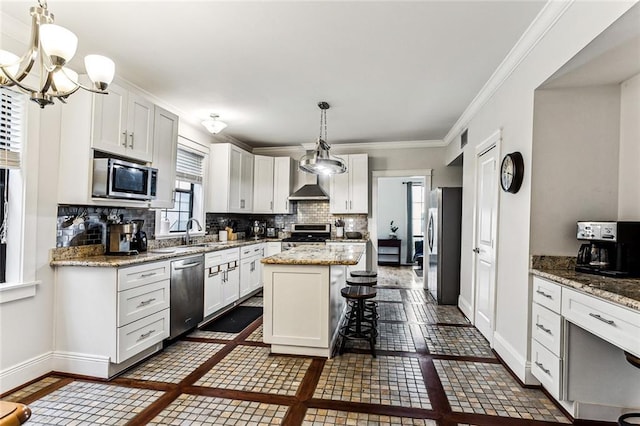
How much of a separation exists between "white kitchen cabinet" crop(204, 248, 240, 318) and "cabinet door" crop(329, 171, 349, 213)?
2077mm

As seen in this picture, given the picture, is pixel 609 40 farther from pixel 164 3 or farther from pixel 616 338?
pixel 164 3

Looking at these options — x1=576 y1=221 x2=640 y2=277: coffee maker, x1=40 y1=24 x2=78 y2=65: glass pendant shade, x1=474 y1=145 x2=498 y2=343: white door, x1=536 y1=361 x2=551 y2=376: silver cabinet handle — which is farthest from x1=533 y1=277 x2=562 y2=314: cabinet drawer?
x1=40 y1=24 x2=78 y2=65: glass pendant shade

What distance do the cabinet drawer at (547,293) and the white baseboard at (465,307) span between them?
1688 millimetres

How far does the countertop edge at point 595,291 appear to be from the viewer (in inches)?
58.0

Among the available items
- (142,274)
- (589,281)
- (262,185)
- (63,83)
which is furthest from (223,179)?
(589,281)

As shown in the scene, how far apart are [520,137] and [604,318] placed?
1.53 metres

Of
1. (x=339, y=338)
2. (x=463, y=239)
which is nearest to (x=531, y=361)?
(x=339, y=338)

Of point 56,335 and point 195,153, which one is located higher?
point 195,153

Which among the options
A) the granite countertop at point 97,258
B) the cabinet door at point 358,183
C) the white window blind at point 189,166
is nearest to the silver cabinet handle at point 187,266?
the granite countertop at point 97,258

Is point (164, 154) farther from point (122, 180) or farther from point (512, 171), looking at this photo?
point (512, 171)

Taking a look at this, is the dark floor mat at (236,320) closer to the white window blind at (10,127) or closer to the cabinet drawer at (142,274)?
the cabinet drawer at (142,274)

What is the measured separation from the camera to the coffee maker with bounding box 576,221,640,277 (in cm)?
195

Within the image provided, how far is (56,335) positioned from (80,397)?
631 millimetres

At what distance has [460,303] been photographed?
4.49 metres
